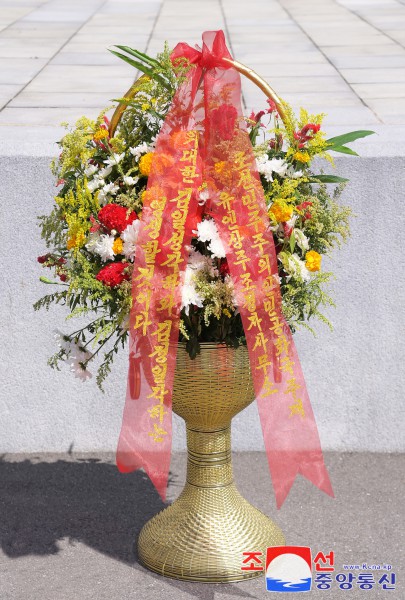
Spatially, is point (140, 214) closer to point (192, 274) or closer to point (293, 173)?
point (192, 274)

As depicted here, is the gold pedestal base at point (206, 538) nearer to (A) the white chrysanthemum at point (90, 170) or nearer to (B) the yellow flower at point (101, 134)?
(A) the white chrysanthemum at point (90, 170)

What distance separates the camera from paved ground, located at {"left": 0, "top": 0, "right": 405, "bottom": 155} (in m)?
5.80

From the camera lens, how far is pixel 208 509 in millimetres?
3758

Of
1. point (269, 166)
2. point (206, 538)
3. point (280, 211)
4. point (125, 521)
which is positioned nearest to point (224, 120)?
point (269, 166)

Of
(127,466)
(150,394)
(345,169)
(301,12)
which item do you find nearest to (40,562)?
(127,466)

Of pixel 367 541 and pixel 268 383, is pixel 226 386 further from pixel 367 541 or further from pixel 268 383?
pixel 367 541

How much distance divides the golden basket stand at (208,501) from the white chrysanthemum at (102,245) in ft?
1.26

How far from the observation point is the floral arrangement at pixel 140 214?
3.40m

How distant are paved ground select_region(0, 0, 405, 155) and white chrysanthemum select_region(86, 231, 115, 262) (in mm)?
1218

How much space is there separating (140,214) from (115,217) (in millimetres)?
88

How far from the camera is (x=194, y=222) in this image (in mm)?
3387

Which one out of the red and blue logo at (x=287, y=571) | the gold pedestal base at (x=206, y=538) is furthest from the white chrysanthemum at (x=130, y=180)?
the red and blue logo at (x=287, y=571)

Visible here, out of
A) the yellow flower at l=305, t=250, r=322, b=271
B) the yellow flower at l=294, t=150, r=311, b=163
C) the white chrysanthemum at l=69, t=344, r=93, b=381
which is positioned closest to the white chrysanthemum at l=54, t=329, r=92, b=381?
the white chrysanthemum at l=69, t=344, r=93, b=381

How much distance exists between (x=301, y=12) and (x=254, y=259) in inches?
316
